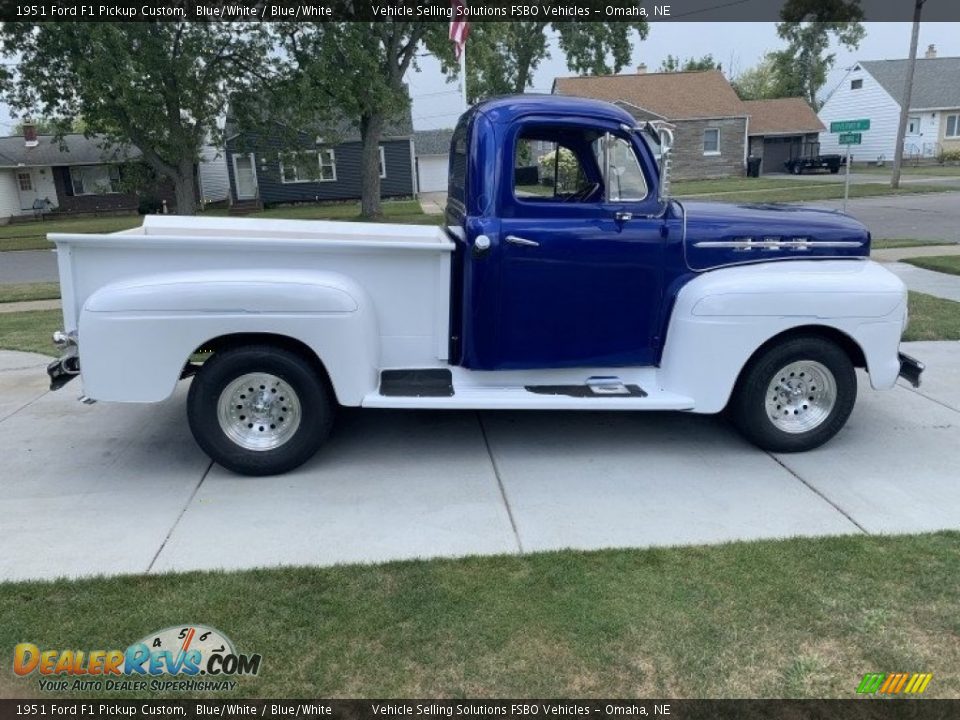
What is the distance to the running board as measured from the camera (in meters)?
4.69

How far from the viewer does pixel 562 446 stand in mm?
5258

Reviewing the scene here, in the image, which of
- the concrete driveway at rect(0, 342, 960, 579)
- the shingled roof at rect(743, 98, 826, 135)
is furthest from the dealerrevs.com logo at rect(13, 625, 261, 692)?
the shingled roof at rect(743, 98, 826, 135)

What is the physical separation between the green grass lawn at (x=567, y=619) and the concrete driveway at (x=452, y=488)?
223 millimetres

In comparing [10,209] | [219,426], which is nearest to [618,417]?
[219,426]

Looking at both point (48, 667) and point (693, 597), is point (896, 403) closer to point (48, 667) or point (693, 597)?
point (693, 597)

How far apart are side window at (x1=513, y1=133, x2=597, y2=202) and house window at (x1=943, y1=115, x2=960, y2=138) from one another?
50.5m

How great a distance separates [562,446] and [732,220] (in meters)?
1.81

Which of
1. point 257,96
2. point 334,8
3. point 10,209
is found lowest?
point 10,209

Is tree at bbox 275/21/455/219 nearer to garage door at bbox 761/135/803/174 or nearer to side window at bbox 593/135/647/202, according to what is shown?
side window at bbox 593/135/647/202

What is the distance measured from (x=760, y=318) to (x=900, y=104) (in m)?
49.7

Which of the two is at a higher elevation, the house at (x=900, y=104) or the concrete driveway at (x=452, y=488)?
the house at (x=900, y=104)

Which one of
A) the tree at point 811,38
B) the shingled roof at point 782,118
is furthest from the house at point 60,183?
the tree at point 811,38

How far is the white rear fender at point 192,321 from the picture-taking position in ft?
14.4

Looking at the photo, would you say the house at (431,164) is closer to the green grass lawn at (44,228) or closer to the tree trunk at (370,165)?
the green grass lawn at (44,228)
